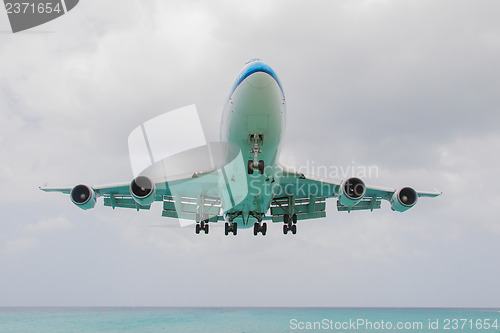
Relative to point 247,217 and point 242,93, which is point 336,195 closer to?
point 247,217

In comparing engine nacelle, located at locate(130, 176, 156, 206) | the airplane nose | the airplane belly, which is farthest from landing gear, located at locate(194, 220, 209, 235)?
the airplane nose

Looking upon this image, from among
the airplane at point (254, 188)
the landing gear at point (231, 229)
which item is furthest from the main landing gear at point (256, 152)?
the landing gear at point (231, 229)

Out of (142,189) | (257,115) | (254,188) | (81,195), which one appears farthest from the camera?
(81,195)

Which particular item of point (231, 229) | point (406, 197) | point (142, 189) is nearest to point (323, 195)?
point (406, 197)

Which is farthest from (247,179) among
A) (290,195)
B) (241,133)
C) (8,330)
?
(8,330)

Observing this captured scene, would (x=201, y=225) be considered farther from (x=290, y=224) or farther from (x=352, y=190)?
(x=352, y=190)

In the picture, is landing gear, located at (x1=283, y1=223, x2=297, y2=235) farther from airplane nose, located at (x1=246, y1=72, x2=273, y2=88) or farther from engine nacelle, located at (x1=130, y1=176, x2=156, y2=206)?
airplane nose, located at (x1=246, y1=72, x2=273, y2=88)

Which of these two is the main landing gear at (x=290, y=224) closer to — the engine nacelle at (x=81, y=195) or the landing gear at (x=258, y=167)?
the landing gear at (x=258, y=167)
